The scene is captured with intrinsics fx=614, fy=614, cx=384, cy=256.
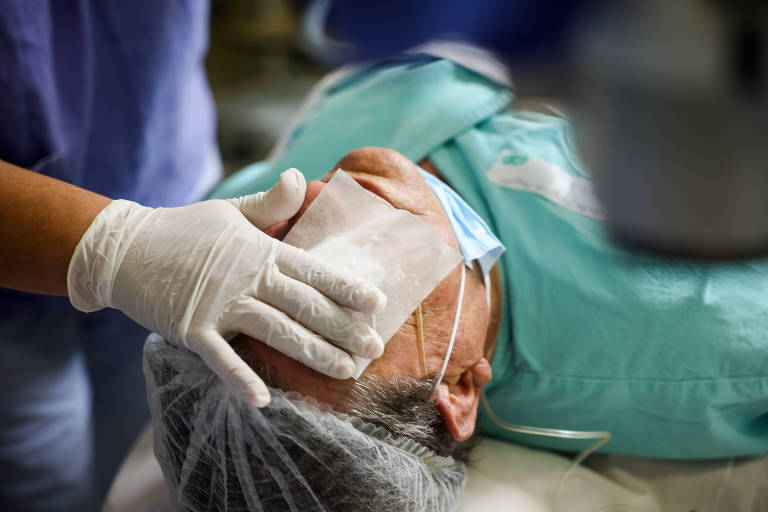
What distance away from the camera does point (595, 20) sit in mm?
398

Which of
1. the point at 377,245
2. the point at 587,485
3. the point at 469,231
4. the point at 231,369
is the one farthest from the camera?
the point at 587,485

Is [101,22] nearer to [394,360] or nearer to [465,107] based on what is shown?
[465,107]

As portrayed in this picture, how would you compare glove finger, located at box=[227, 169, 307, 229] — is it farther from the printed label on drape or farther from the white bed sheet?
the white bed sheet

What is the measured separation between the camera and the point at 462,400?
1052 millimetres

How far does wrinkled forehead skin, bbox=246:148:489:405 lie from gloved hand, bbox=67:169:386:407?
0.05 m

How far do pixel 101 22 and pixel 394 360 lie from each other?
3.25 feet

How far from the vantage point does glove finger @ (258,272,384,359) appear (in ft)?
2.88

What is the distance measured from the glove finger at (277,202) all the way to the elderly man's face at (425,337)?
0.11 ft

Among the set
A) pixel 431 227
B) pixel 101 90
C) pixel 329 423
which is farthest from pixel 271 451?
pixel 101 90

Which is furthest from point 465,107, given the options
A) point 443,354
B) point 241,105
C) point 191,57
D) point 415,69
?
point 241,105

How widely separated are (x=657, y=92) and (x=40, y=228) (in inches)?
36.1

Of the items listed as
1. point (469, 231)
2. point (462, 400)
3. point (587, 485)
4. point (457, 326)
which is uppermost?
point (469, 231)

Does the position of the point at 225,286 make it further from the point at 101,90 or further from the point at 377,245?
the point at 101,90

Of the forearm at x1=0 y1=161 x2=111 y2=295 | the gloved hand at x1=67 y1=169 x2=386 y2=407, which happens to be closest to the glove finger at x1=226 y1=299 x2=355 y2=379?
the gloved hand at x1=67 y1=169 x2=386 y2=407
